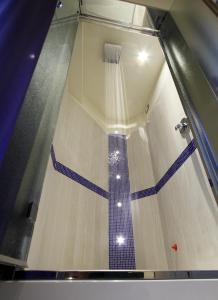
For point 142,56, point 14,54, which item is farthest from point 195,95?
point 142,56

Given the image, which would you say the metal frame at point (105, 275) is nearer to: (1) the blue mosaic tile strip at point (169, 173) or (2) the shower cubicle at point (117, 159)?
(2) the shower cubicle at point (117, 159)

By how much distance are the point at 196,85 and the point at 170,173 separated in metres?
1.07

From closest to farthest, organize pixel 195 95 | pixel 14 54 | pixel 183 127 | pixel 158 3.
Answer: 1. pixel 14 54
2. pixel 195 95
3. pixel 158 3
4. pixel 183 127

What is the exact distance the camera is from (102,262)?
1.76 metres

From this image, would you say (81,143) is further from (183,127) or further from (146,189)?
(183,127)

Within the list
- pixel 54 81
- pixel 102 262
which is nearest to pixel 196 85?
pixel 54 81

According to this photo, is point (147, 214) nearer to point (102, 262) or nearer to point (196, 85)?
point (102, 262)

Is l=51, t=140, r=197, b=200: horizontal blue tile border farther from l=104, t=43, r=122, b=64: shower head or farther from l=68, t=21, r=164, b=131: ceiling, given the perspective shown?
l=104, t=43, r=122, b=64: shower head

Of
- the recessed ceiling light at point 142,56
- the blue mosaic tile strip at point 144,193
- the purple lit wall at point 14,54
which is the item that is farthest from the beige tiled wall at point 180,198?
the purple lit wall at point 14,54

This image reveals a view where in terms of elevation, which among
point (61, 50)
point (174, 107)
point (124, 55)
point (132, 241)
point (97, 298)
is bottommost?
point (97, 298)

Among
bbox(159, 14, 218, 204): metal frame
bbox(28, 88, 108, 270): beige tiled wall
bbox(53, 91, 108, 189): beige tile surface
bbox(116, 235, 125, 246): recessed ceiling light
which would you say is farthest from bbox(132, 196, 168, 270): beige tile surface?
bbox(159, 14, 218, 204): metal frame

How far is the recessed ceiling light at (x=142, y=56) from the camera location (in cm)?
225

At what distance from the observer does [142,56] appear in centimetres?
229

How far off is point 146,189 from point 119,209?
1.24 feet
